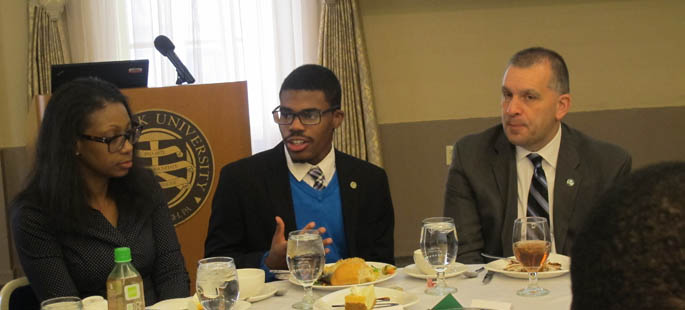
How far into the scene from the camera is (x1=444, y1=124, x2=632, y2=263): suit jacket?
2453 mm

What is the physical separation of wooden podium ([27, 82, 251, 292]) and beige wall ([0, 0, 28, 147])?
212cm

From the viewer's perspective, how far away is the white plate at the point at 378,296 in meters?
1.66

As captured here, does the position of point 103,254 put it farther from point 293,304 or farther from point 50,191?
point 293,304

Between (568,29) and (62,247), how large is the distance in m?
4.00

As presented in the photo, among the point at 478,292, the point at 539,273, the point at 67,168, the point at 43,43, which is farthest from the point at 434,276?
the point at 43,43

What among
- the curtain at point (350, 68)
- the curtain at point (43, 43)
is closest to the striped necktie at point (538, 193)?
the curtain at point (350, 68)

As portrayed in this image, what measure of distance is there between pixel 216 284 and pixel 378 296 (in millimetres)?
406

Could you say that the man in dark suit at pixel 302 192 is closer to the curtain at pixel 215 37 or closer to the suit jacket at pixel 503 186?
the suit jacket at pixel 503 186

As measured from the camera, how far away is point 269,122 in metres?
5.05

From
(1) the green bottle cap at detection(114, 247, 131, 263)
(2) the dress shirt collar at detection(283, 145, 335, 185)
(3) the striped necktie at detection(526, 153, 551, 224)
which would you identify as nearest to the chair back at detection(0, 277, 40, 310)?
(1) the green bottle cap at detection(114, 247, 131, 263)

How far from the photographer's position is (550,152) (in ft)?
8.36

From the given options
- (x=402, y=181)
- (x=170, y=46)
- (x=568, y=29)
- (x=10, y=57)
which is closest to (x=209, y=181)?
(x=170, y=46)

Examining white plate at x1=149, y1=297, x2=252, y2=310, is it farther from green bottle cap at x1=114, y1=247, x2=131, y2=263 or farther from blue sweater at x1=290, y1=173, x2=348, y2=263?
blue sweater at x1=290, y1=173, x2=348, y2=263

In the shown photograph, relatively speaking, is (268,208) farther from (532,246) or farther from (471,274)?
(532,246)
